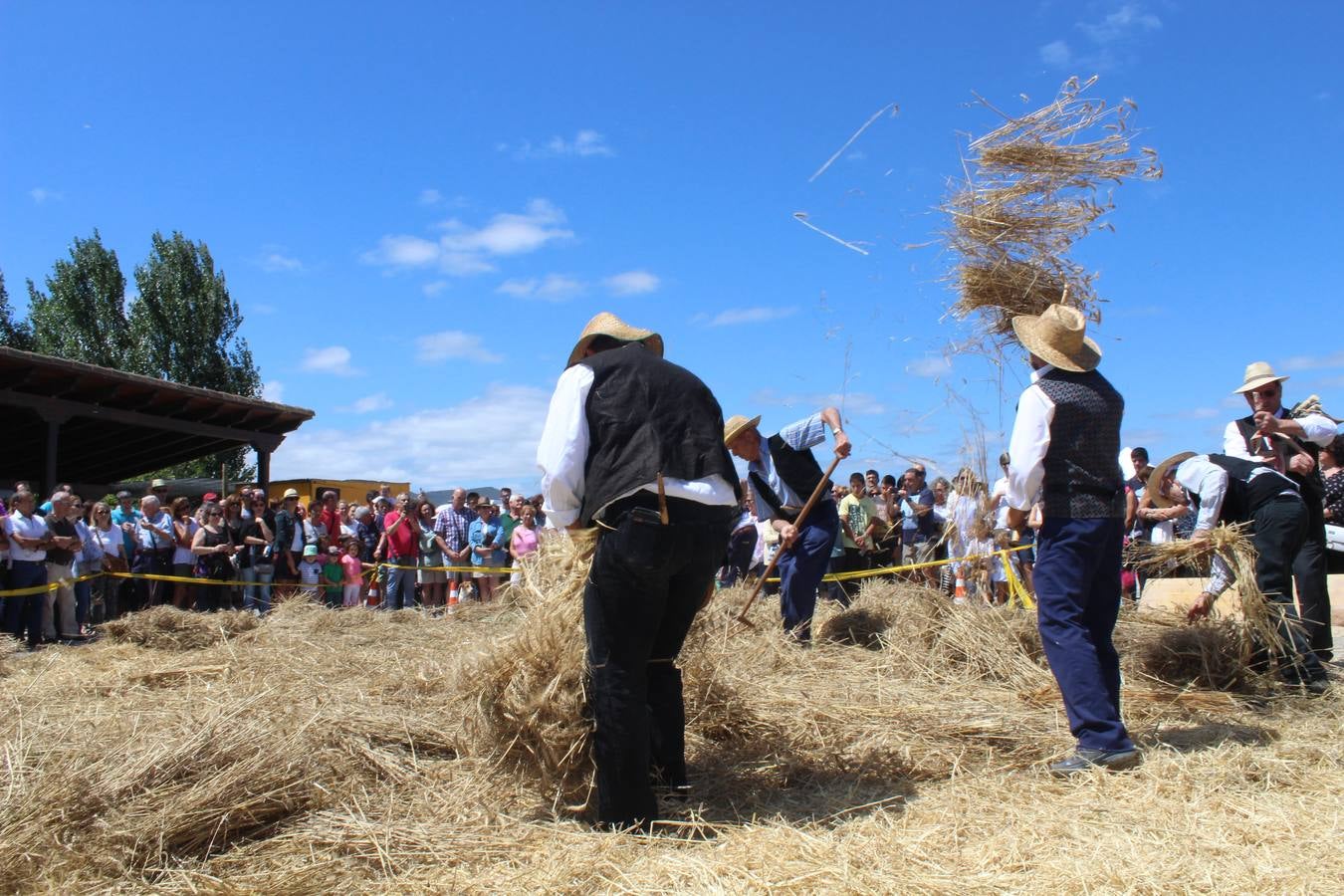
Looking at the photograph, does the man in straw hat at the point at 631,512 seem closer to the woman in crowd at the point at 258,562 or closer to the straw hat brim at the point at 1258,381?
the straw hat brim at the point at 1258,381

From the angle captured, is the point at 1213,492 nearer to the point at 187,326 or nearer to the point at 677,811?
the point at 677,811

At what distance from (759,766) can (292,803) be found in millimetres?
1653

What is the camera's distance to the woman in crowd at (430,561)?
13531 millimetres

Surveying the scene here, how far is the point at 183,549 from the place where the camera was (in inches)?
468

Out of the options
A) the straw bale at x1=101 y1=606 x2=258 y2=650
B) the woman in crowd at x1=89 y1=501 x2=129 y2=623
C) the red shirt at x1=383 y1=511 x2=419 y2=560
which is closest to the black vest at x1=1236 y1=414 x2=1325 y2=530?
the straw bale at x1=101 y1=606 x2=258 y2=650

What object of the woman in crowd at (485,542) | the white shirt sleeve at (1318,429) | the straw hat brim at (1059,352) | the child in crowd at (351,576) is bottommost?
the child in crowd at (351,576)

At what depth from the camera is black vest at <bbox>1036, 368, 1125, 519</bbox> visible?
4016 millimetres

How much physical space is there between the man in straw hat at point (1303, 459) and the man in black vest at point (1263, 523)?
0.46ft

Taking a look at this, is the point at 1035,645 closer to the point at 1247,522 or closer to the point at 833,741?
the point at 1247,522

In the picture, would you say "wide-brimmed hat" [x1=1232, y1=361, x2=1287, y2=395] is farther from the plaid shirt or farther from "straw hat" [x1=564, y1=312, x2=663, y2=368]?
the plaid shirt

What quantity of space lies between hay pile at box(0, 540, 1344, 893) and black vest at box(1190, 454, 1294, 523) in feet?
3.54

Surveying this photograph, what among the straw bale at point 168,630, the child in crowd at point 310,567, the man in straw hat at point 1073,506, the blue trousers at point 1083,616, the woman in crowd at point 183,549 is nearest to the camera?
the blue trousers at point 1083,616

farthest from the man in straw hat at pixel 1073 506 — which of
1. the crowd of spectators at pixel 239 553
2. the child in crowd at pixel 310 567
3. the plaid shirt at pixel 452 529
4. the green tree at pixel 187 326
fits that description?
the green tree at pixel 187 326

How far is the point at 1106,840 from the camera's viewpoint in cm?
288
